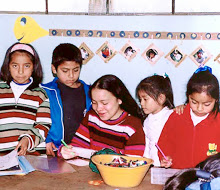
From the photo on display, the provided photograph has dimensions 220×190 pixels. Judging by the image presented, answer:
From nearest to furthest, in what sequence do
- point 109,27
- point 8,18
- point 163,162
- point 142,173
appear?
point 142,173 < point 163,162 < point 109,27 < point 8,18

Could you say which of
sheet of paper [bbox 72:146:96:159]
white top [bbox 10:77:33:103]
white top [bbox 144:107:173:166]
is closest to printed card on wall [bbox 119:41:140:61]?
white top [bbox 144:107:173:166]

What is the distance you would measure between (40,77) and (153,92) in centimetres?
78

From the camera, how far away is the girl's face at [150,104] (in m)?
2.42

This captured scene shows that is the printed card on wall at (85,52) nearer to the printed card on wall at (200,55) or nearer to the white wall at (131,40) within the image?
the white wall at (131,40)

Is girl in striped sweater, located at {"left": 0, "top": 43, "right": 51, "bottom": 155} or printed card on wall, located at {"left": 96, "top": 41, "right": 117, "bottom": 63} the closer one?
girl in striped sweater, located at {"left": 0, "top": 43, "right": 51, "bottom": 155}

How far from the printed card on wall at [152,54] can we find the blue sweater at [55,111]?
0.50 m

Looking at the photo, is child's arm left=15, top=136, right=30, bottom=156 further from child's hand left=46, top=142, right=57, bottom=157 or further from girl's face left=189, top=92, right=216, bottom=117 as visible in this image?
girl's face left=189, top=92, right=216, bottom=117

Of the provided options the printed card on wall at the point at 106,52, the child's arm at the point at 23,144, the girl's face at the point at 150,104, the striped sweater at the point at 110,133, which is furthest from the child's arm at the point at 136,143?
the printed card on wall at the point at 106,52

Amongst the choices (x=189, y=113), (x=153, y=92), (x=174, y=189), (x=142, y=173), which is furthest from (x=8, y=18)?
(x=174, y=189)

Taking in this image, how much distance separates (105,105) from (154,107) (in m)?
0.39

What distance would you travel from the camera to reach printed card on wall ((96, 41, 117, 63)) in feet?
9.19

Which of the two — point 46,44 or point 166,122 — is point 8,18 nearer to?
point 46,44

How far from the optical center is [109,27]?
2.76 meters

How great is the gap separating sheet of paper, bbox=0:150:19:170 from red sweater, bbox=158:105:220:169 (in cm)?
99
